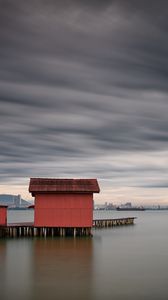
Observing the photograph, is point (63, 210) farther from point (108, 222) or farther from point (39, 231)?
point (108, 222)

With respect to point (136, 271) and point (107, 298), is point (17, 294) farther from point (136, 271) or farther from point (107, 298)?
point (136, 271)

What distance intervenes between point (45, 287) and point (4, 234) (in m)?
23.1

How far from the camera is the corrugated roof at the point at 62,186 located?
40.7m

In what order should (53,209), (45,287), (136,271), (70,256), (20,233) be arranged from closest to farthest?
(45,287)
(136,271)
(70,256)
(53,209)
(20,233)

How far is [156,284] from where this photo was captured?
21609 mm

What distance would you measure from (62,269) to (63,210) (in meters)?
15.6

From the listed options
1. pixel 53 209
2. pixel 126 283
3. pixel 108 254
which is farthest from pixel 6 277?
pixel 53 209

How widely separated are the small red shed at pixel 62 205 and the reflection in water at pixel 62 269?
247 centimetres

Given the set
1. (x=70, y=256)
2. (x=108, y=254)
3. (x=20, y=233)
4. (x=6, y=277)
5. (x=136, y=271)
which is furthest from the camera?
(x=20, y=233)

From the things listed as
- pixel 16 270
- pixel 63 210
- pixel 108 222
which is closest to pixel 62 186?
pixel 63 210

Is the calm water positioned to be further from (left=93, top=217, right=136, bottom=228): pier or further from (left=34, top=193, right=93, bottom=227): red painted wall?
(left=93, top=217, right=136, bottom=228): pier

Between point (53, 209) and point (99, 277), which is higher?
point (53, 209)

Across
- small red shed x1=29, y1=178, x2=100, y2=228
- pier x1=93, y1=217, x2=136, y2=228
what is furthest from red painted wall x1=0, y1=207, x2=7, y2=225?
pier x1=93, y1=217, x2=136, y2=228

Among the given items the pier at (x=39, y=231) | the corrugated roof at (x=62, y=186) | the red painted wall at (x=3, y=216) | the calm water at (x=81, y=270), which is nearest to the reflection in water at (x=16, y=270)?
the calm water at (x=81, y=270)
